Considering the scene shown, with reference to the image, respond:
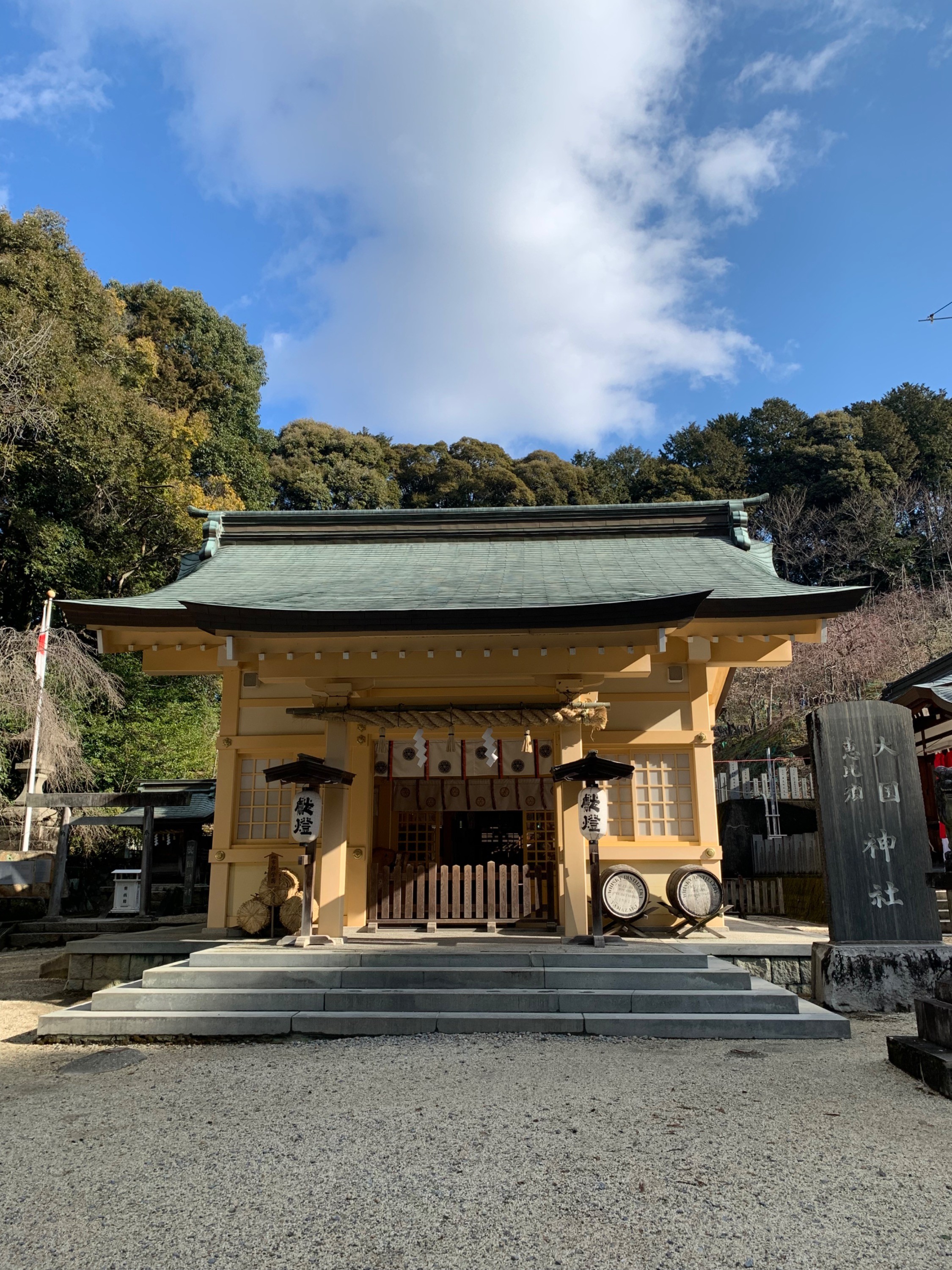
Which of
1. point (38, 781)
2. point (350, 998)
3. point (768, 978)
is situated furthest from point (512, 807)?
point (38, 781)

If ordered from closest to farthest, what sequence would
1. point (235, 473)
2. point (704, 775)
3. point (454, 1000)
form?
point (454, 1000), point (704, 775), point (235, 473)

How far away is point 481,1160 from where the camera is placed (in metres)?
3.63

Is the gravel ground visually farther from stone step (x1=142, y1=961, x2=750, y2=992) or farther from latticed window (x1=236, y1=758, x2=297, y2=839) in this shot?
latticed window (x1=236, y1=758, x2=297, y2=839)

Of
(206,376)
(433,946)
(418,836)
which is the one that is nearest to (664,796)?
(433,946)

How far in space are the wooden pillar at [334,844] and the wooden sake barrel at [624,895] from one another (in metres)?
2.78

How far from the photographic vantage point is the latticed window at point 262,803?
976 cm

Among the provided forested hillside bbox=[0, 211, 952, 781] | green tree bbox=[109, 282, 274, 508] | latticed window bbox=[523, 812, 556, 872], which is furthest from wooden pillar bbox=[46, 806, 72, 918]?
green tree bbox=[109, 282, 274, 508]

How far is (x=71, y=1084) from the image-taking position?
509 centimetres

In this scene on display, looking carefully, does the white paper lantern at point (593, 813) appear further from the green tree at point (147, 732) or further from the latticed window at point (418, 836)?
the green tree at point (147, 732)

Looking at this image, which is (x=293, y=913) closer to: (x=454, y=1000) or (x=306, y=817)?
(x=306, y=817)

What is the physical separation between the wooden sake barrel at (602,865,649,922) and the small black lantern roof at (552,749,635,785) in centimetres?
131

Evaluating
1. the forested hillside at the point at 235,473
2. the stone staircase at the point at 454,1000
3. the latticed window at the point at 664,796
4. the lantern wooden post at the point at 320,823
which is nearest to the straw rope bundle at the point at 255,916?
the lantern wooden post at the point at 320,823

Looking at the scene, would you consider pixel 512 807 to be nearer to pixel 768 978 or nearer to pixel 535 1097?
pixel 768 978

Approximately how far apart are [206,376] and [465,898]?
28479mm
